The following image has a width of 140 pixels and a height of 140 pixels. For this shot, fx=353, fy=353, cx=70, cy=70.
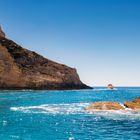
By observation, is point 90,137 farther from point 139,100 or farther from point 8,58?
point 8,58

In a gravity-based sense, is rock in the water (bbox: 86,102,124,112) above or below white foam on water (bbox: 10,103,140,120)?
above

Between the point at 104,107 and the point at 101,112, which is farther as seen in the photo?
the point at 104,107

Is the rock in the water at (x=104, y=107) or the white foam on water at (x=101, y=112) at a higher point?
the rock in the water at (x=104, y=107)

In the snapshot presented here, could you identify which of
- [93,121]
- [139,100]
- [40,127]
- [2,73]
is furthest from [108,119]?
[2,73]

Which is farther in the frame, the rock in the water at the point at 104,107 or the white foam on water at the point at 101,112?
the rock in the water at the point at 104,107

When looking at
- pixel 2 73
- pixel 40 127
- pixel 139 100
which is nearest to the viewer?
pixel 40 127

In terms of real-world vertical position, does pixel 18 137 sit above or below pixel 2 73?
below

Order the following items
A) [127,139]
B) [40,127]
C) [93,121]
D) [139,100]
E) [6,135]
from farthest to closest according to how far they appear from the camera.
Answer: [139,100] < [93,121] < [40,127] < [6,135] < [127,139]

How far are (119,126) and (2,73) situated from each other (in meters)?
153

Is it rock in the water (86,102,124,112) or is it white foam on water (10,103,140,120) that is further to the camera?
rock in the water (86,102,124,112)

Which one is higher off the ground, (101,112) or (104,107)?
(104,107)

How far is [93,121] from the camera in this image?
45000mm

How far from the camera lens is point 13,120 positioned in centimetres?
4653

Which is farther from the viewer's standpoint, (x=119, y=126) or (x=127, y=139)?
(x=119, y=126)
